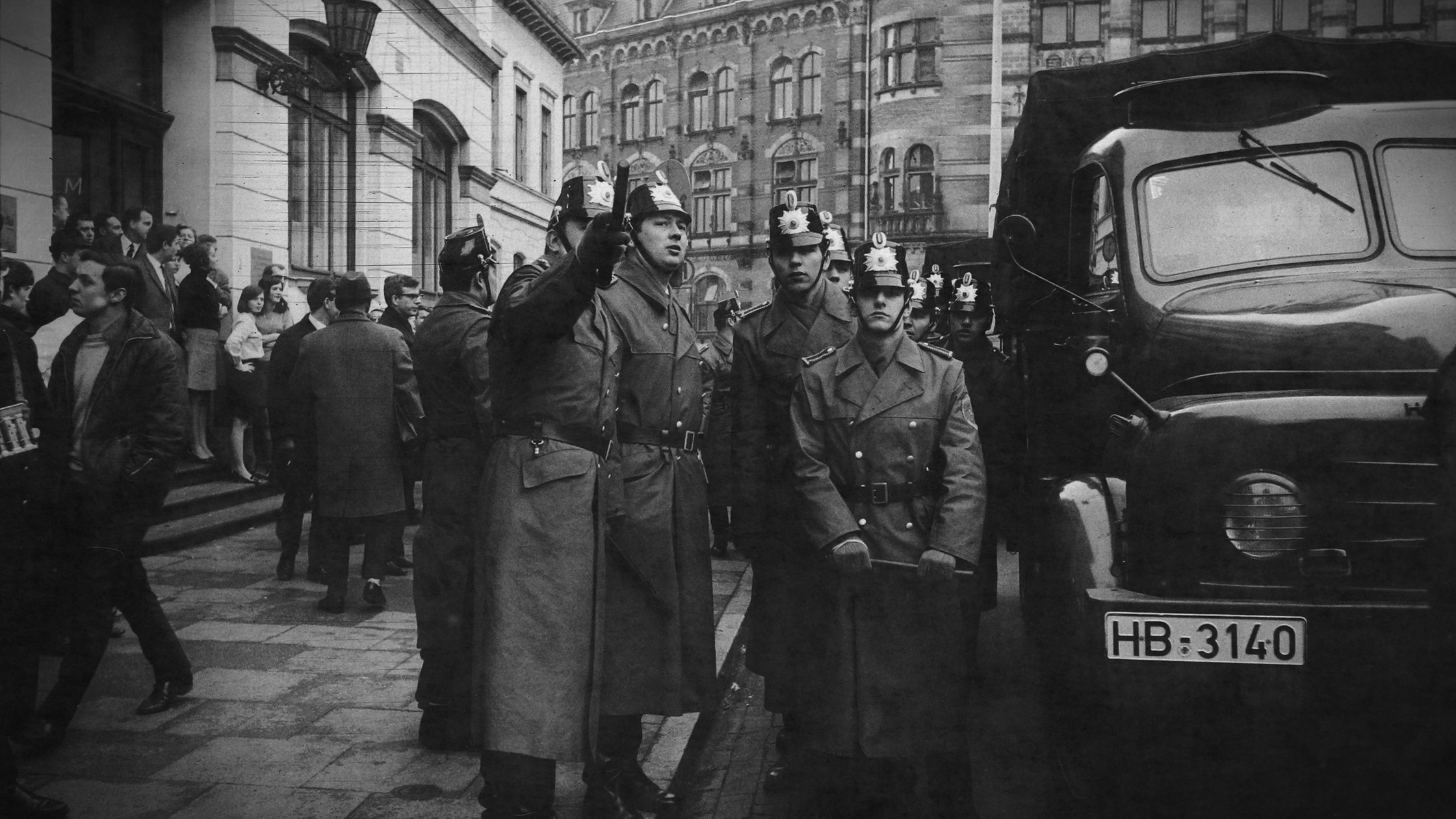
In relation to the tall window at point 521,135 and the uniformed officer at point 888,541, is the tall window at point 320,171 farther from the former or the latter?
the uniformed officer at point 888,541

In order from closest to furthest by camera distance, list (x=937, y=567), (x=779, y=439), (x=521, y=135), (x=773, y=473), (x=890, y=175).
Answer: (x=937, y=567)
(x=773, y=473)
(x=779, y=439)
(x=890, y=175)
(x=521, y=135)

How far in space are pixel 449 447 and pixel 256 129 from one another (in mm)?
6838

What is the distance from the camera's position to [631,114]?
930 cm

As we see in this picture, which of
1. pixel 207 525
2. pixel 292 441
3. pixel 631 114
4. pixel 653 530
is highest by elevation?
pixel 631 114

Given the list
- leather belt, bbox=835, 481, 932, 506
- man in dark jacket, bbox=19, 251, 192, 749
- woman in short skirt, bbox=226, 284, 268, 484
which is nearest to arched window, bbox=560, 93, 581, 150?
woman in short skirt, bbox=226, 284, 268, 484

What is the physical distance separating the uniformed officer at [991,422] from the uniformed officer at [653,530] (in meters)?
1.47

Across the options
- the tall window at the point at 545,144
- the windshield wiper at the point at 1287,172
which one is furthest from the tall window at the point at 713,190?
the tall window at the point at 545,144

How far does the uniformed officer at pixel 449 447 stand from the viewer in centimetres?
461

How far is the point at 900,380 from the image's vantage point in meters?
3.88

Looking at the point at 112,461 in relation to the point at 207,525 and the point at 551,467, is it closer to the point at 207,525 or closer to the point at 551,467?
the point at 551,467

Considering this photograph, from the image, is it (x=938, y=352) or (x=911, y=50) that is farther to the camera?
(x=911, y=50)

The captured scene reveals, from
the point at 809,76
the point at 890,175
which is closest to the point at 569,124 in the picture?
the point at 809,76

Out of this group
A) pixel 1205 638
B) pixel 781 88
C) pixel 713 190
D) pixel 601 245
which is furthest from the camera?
pixel 781 88

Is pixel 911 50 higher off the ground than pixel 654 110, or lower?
higher
